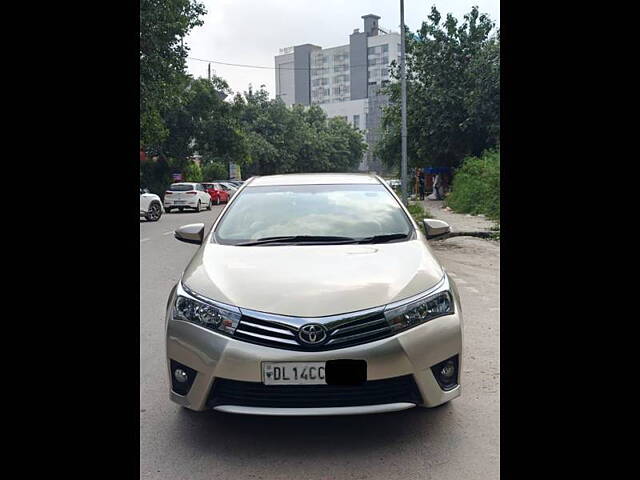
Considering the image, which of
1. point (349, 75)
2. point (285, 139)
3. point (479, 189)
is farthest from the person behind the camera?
point (349, 75)

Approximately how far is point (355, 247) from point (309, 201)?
2.76 feet

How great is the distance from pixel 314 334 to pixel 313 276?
458 millimetres

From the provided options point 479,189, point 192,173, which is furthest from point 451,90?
point 192,173

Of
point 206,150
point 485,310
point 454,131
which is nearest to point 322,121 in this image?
point 206,150

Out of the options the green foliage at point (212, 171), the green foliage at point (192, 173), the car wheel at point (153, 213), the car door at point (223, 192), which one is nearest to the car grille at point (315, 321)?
the car wheel at point (153, 213)

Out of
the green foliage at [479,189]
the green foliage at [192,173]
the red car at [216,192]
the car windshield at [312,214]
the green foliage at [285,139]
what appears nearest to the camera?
the car windshield at [312,214]

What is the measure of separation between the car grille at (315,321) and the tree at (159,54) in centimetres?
1863

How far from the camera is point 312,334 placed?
330 cm

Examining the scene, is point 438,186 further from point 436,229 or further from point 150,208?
point 436,229

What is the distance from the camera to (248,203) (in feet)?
16.5

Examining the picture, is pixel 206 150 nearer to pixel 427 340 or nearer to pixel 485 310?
pixel 485 310

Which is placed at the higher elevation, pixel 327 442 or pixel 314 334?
pixel 314 334

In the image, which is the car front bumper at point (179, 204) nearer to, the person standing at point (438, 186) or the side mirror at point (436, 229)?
the person standing at point (438, 186)

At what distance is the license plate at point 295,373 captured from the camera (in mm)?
3273
